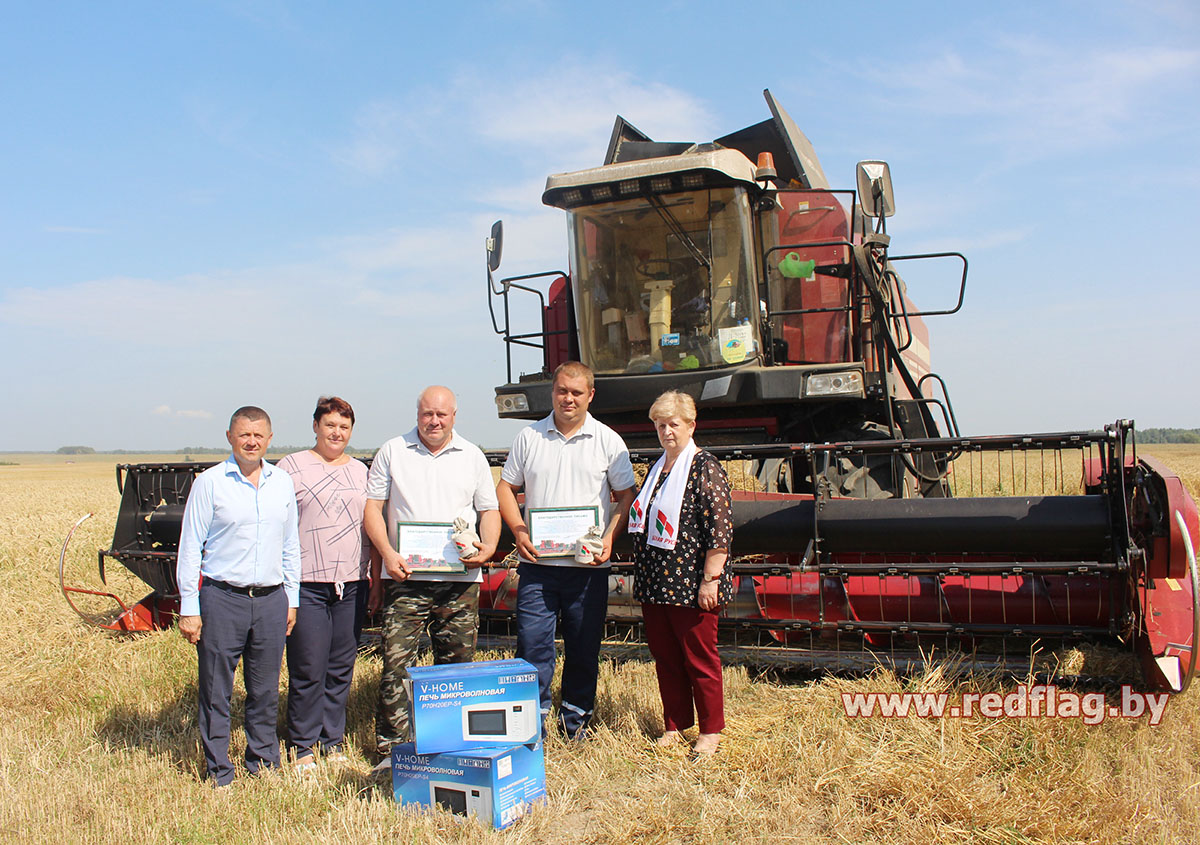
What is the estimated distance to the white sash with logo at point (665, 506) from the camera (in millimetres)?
3654

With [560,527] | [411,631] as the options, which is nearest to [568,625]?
[560,527]

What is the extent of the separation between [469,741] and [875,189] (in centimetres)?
462

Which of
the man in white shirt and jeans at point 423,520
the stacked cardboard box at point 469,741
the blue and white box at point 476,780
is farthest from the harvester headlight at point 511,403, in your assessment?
the blue and white box at point 476,780

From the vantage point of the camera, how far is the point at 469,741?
10.8 ft

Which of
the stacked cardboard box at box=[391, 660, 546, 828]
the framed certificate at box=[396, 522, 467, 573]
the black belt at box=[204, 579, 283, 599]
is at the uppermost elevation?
the framed certificate at box=[396, 522, 467, 573]

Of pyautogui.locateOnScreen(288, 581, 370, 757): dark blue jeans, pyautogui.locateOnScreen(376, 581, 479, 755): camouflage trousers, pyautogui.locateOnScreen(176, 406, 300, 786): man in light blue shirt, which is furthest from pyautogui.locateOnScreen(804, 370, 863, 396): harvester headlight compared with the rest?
pyautogui.locateOnScreen(176, 406, 300, 786): man in light blue shirt

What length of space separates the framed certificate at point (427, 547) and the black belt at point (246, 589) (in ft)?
1.73

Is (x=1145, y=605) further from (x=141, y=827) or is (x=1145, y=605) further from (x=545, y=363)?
(x=545, y=363)

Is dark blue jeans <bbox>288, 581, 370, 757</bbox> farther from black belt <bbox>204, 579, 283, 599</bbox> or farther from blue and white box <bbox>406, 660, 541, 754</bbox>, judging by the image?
blue and white box <bbox>406, 660, 541, 754</bbox>

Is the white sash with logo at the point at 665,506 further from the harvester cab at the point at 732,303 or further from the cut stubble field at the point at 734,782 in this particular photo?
the harvester cab at the point at 732,303

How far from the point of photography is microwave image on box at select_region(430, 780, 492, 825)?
310 centimetres

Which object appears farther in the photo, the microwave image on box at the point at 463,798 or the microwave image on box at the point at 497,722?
the microwave image on box at the point at 497,722

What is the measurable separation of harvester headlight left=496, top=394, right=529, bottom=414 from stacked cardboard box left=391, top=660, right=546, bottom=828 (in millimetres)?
3914

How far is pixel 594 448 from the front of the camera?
3945 millimetres
